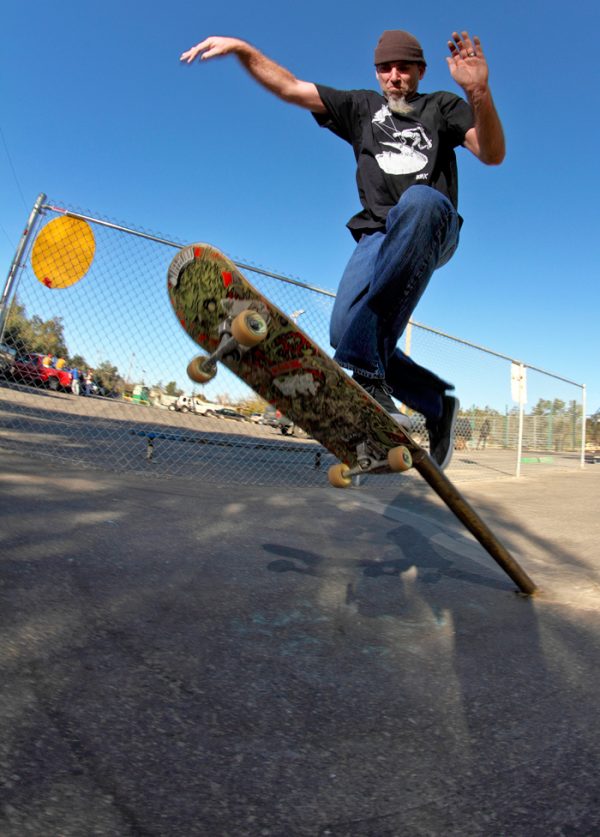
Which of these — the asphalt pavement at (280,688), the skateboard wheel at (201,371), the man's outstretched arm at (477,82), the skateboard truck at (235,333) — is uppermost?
the man's outstretched arm at (477,82)

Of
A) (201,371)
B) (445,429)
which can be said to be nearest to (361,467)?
(201,371)

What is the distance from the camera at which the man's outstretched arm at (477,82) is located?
1.74 meters

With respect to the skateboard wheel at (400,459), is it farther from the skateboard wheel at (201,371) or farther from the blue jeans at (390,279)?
the skateboard wheel at (201,371)

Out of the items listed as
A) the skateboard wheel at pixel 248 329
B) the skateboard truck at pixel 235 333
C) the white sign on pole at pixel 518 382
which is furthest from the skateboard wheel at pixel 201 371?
the white sign on pole at pixel 518 382

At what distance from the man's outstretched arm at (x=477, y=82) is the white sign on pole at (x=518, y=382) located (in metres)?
6.99

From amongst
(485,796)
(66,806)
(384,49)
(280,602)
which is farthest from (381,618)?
(384,49)

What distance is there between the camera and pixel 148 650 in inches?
54.7

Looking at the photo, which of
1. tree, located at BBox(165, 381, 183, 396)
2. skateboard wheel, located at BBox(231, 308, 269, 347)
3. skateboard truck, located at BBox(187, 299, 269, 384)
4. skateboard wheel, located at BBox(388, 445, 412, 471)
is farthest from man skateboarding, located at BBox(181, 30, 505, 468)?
tree, located at BBox(165, 381, 183, 396)

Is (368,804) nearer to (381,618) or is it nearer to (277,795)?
(277,795)

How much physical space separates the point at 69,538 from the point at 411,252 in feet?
5.88

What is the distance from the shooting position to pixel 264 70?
2.36 metres

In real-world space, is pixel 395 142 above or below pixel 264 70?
below

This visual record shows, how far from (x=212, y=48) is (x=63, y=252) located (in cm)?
315

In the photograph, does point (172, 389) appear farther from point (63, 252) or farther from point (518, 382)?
point (518, 382)
